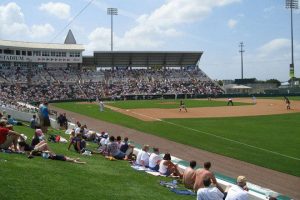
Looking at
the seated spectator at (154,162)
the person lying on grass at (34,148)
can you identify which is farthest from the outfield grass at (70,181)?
the seated spectator at (154,162)

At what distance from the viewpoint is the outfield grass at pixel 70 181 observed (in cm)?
997

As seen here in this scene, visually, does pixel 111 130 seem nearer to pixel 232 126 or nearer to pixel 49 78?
pixel 232 126

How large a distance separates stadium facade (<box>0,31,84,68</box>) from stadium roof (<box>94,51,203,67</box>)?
214 inches

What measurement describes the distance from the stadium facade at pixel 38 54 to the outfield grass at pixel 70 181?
72.1 meters

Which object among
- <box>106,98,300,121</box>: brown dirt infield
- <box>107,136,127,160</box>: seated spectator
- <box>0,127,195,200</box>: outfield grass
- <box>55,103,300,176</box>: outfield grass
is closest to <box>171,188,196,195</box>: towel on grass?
<box>0,127,195,200</box>: outfield grass

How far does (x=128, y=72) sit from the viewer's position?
9619cm

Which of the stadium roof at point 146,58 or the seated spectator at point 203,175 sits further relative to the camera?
the stadium roof at point 146,58

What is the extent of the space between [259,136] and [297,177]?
11.9 m

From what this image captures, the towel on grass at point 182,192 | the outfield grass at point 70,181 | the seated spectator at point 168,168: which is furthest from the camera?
the seated spectator at point 168,168

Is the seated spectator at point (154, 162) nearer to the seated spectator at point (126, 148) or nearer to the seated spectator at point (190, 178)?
the seated spectator at point (126, 148)

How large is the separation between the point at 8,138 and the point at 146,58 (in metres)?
A: 83.3

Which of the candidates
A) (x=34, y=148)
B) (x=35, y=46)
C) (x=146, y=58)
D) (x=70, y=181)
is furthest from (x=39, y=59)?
(x=70, y=181)

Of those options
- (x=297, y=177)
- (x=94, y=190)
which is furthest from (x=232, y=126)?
(x=94, y=190)

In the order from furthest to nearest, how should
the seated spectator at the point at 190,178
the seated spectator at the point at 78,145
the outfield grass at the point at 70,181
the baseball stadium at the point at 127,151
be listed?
the seated spectator at the point at 78,145, the seated spectator at the point at 190,178, the baseball stadium at the point at 127,151, the outfield grass at the point at 70,181
